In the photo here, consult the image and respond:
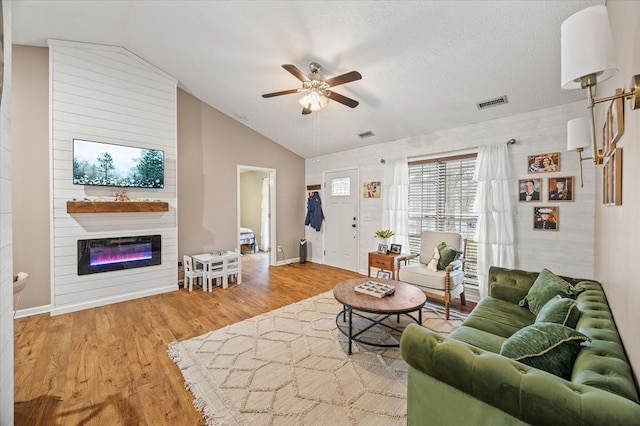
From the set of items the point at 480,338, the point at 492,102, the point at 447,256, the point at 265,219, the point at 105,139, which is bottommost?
Answer: the point at 480,338

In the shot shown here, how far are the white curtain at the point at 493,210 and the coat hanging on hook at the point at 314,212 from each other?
314 cm

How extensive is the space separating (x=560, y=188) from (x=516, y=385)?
306cm

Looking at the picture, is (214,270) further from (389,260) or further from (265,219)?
(265,219)

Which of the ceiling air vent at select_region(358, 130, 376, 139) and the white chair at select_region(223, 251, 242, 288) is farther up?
the ceiling air vent at select_region(358, 130, 376, 139)

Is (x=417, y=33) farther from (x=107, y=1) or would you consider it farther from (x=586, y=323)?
(x=107, y=1)

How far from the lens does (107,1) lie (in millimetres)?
2770

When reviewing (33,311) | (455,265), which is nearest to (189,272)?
(33,311)

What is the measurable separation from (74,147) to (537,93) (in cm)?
553

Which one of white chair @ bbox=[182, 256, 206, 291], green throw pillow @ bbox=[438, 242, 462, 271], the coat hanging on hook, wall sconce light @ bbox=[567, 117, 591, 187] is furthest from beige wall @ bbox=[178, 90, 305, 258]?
wall sconce light @ bbox=[567, 117, 591, 187]

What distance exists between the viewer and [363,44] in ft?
8.82

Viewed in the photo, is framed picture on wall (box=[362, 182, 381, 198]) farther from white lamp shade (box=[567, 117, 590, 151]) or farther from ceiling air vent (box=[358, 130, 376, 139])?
white lamp shade (box=[567, 117, 590, 151])

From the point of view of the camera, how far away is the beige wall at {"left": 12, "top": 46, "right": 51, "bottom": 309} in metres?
3.12

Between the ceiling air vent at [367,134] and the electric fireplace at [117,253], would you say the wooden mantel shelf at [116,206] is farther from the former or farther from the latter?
the ceiling air vent at [367,134]

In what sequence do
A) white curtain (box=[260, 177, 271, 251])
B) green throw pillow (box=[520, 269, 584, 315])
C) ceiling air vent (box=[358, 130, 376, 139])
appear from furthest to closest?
white curtain (box=[260, 177, 271, 251]), ceiling air vent (box=[358, 130, 376, 139]), green throw pillow (box=[520, 269, 584, 315])
